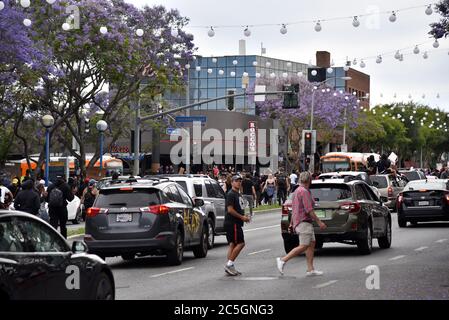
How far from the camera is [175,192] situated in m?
20.5

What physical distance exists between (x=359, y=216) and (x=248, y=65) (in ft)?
280

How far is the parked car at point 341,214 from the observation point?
67.4ft

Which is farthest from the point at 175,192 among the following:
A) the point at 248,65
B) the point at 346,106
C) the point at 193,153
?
the point at 248,65

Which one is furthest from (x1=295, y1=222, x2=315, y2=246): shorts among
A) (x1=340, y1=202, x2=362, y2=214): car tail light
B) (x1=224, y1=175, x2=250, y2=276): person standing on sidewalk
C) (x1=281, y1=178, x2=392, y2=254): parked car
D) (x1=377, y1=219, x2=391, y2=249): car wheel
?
(x1=377, y1=219, x2=391, y2=249): car wheel

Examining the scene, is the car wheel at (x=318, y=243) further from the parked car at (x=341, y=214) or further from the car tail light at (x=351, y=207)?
the car tail light at (x=351, y=207)

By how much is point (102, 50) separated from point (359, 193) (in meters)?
23.9

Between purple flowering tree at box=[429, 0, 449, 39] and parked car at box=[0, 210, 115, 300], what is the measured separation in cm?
1408

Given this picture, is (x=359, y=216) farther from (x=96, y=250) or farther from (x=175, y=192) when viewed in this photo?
(x=96, y=250)

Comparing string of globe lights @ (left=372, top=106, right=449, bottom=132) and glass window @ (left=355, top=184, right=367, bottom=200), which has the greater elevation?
string of globe lights @ (left=372, top=106, right=449, bottom=132)

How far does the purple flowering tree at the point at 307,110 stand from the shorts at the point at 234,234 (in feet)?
200

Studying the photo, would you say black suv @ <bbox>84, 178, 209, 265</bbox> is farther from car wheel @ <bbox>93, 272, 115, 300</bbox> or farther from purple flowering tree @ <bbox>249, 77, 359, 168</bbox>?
purple flowering tree @ <bbox>249, 77, 359, 168</bbox>

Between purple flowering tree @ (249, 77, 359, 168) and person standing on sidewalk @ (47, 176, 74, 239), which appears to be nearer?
person standing on sidewalk @ (47, 176, 74, 239)

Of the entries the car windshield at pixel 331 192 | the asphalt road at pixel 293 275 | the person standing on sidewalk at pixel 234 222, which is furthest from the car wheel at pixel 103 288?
the car windshield at pixel 331 192

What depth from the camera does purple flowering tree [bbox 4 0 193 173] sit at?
41688 millimetres
